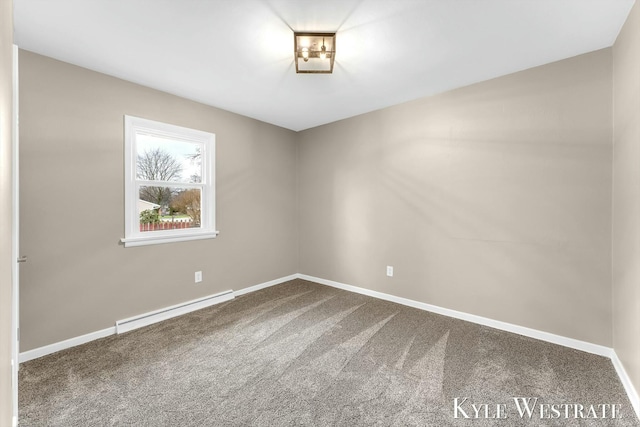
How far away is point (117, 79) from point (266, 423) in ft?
10.3

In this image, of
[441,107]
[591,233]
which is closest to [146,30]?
[441,107]

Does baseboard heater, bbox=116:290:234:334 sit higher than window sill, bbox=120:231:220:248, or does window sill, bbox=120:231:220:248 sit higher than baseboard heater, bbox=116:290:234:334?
window sill, bbox=120:231:220:248

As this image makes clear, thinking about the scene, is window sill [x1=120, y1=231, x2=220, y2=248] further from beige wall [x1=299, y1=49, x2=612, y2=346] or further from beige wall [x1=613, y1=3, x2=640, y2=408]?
beige wall [x1=613, y1=3, x2=640, y2=408]

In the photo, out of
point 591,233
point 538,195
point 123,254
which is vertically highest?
point 538,195

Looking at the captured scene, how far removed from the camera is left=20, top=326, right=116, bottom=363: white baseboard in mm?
2141

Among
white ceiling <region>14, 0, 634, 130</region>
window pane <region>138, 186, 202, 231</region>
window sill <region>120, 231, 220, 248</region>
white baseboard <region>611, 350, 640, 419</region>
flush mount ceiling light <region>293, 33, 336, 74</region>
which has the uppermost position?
white ceiling <region>14, 0, 634, 130</region>

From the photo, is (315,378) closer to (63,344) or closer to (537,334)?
(537,334)

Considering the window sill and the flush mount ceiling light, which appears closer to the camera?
the flush mount ceiling light

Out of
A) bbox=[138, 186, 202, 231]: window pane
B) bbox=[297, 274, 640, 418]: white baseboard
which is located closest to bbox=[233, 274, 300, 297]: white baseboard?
bbox=[138, 186, 202, 231]: window pane

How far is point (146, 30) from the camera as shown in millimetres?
1944

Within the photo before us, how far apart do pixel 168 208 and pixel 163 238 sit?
0.36 meters

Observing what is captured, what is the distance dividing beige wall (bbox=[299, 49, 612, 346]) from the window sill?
1.77 metres

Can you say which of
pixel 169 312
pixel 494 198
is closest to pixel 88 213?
pixel 169 312

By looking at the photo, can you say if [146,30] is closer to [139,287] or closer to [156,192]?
[156,192]
